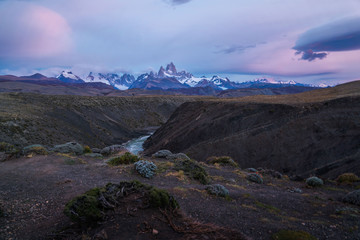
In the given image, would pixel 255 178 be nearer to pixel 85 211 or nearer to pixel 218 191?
pixel 218 191

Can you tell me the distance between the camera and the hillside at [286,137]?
23125mm

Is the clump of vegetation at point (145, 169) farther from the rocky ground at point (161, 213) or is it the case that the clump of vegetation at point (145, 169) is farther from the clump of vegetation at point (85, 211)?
the clump of vegetation at point (85, 211)

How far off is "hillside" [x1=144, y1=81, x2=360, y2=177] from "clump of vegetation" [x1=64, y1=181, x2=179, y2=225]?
19743 millimetres

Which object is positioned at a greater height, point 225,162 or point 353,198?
point 353,198

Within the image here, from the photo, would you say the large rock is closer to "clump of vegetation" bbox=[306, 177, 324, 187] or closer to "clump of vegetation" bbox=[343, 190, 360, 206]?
"clump of vegetation" bbox=[306, 177, 324, 187]

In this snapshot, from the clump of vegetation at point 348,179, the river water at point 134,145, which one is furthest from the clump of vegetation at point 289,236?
the river water at point 134,145

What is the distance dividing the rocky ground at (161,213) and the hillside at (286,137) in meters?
7.65

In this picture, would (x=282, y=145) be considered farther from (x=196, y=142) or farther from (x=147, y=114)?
(x=147, y=114)

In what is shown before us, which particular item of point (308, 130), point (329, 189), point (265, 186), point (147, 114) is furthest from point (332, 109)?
point (147, 114)

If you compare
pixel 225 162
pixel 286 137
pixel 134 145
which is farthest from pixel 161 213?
pixel 134 145

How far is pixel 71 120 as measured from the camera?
51.0 meters

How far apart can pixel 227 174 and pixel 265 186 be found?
2.87 metres

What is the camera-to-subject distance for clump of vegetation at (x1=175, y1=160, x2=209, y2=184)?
46.4ft

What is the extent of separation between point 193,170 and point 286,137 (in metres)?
17.7
